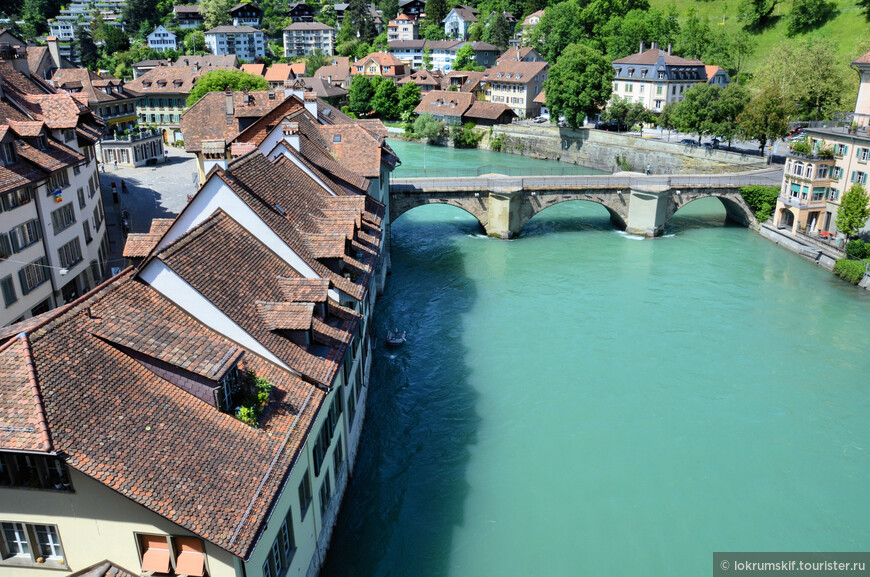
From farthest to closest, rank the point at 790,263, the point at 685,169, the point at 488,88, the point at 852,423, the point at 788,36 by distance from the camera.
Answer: the point at 488,88
the point at 788,36
the point at 685,169
the point at 790,263
the point at 852,423

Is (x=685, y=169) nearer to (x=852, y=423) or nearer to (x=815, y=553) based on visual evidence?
(x=852, y=423)

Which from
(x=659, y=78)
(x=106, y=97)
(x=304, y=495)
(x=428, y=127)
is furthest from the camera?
(x=428, y=127)

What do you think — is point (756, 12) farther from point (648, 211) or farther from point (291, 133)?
point (291, 133)

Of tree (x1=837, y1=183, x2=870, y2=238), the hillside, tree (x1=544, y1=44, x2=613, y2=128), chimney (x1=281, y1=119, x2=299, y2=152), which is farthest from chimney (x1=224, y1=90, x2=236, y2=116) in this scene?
the hillside

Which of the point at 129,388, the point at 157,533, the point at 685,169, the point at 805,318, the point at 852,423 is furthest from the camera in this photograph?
the point at 685,169

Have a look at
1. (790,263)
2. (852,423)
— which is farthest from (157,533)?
(790,263)

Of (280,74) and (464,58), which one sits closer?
(280,74)

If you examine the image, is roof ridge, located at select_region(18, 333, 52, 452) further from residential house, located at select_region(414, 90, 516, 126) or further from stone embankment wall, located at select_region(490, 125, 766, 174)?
residential house, located at select_region(414, 90, 516, 126)

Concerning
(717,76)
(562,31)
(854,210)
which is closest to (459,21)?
(562,31)
